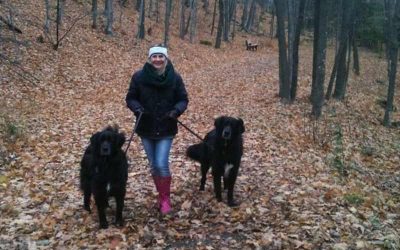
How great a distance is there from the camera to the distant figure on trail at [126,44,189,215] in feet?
21.1

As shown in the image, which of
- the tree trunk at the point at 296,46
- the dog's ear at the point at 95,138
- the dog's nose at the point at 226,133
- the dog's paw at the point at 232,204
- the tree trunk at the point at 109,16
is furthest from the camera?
the tree trunk at the point at 109,16

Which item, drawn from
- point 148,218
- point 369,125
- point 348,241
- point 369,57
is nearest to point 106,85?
point 369,125

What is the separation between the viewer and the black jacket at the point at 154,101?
6453 millimetres

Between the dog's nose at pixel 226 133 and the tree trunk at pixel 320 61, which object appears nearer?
the dog's nose at pixel 226 133

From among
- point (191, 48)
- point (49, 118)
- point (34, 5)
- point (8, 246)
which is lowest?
point (8, 246)

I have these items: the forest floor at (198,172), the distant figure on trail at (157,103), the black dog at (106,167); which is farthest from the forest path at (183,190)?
the distant figure on trail at (157,103)

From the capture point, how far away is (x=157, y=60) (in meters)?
6.38

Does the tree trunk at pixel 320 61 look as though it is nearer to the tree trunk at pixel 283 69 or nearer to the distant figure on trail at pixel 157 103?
the tree trunk at pixel 283 69

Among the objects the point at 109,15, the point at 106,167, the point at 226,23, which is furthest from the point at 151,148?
the point at 226,23

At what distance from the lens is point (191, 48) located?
1330 inches

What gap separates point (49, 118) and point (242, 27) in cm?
4458

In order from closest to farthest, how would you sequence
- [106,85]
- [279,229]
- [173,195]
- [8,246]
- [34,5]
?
[8,246] < [279,229] < [173,195] < [106,85] < [34,5]

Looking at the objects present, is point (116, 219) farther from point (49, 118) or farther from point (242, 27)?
point (242, 27)

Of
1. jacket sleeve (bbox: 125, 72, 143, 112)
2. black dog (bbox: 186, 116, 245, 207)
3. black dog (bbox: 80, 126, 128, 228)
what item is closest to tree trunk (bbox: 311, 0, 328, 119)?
black dog (bbox: 186, 116, 245, 207)
